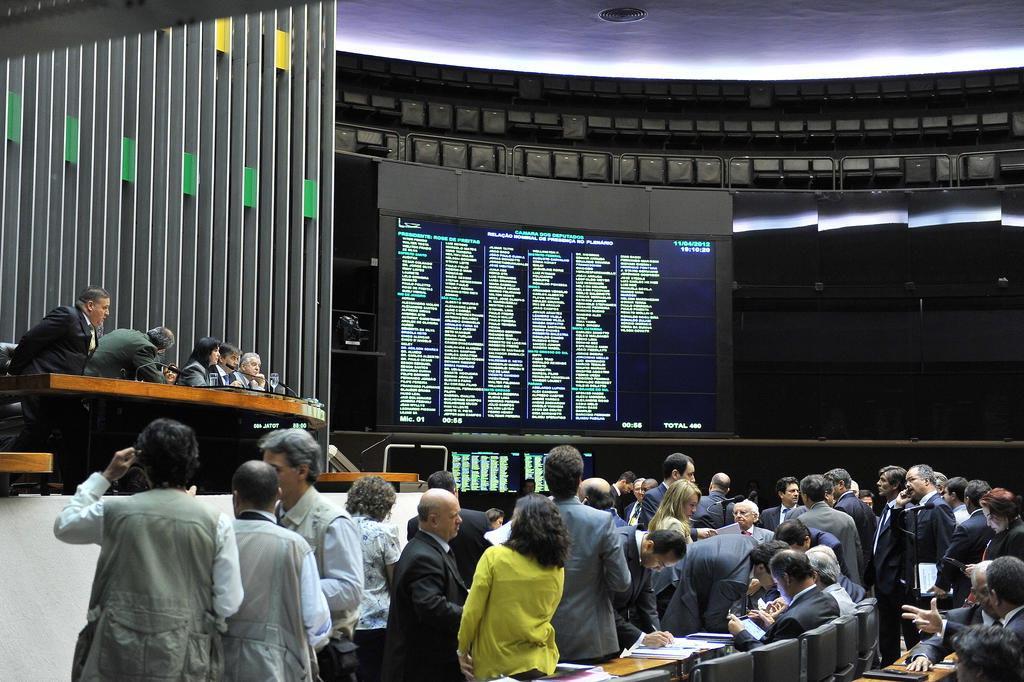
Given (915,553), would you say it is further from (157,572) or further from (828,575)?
(157,572)

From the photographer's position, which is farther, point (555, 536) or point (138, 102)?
point (138, 102)

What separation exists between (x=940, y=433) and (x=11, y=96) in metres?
9.72

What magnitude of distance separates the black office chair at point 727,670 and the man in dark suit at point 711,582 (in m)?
1.85

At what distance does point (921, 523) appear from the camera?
7.16 meters

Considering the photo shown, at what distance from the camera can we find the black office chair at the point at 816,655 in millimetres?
3947

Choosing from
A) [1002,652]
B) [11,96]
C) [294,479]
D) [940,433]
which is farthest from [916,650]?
[940,433]

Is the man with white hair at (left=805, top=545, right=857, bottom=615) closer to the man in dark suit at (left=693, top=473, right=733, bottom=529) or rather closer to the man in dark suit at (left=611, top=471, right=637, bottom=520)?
the man in dark suit at (left=693, top=473, right=733, bottom=529)

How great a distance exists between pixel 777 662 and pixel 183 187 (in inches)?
286

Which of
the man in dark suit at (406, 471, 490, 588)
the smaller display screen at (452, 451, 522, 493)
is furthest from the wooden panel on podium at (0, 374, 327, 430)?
the smaller display screen at (452, 451, 522, 493)

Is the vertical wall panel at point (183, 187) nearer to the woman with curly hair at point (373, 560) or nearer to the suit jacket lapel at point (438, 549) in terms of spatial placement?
the woman with curly hair at point (373, 560)

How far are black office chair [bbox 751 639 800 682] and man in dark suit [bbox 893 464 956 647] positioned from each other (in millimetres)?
3617

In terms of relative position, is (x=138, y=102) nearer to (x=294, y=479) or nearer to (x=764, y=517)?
(x=764, y=517)

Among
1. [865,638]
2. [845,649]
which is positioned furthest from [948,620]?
[865,638]

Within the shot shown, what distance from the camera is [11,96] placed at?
8.37 meters
